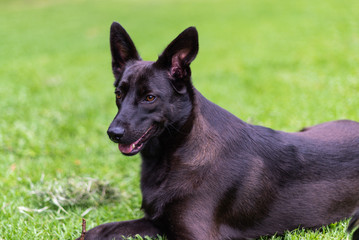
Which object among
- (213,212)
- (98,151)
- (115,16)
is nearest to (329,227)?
(213,212)

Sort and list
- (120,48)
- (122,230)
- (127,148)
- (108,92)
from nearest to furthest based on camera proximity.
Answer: (127,148)
(122,230)
(120,48)
(108,92)

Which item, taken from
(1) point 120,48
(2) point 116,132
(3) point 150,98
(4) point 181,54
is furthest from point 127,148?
(1) point 120,48

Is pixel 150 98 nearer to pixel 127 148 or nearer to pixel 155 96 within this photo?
pixel 155 96

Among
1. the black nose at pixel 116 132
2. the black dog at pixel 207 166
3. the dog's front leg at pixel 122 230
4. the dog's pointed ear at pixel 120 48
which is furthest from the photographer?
the dog's pointed ear at pixel 120 48

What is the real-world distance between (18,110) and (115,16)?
17.5 metres

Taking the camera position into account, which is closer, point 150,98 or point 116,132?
point 116,132

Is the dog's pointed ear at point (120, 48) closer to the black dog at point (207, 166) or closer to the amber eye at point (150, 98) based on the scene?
the black dog at point (207, 166)

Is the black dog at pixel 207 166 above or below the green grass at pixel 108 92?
above

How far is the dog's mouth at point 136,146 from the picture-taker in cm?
334

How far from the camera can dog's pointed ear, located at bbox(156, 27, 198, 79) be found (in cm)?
333

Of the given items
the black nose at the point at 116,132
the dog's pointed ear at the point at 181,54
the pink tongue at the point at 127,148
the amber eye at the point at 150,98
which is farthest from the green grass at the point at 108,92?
the dog's pointed ear at the point at 181,54

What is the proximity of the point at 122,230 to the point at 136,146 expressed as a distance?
726 millimetres

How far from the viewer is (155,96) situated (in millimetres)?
3355

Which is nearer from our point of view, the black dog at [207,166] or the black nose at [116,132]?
the black nose at [116,132]
